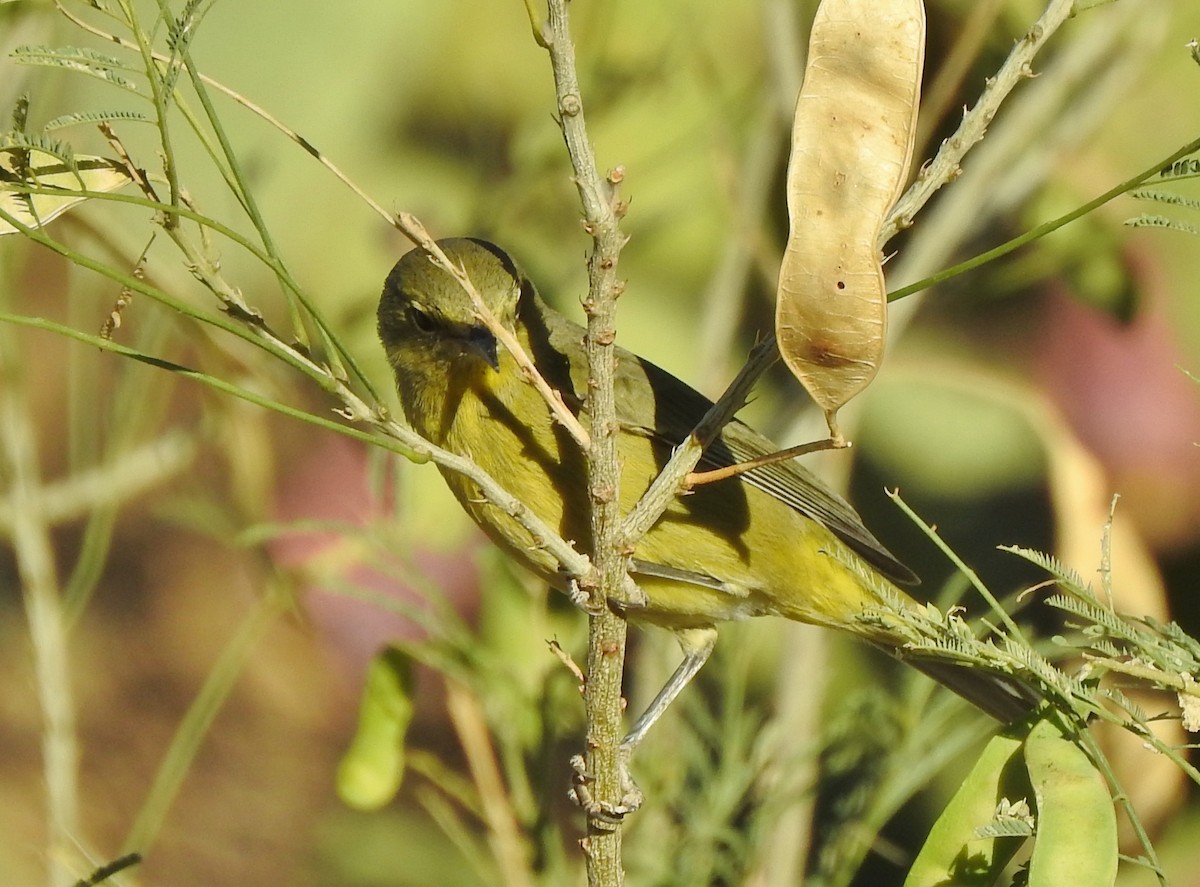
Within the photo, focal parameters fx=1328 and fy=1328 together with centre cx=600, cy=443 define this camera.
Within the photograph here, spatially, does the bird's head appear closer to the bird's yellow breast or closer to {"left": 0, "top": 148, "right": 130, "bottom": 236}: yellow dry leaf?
the bird's yellow breast

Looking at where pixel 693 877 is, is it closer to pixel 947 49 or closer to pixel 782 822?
pixel 782 822

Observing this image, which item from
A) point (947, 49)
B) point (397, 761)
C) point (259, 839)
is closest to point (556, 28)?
point (397, 761)

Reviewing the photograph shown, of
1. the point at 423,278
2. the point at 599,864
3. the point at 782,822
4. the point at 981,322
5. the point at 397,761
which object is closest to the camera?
the point at 599,864

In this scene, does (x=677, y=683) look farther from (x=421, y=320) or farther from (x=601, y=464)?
(x=601, y=464)

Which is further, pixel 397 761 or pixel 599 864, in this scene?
pixel 397 761

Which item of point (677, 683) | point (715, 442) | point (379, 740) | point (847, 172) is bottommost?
point (379, 740)

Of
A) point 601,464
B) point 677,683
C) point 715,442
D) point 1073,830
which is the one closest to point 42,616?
point 677,683
